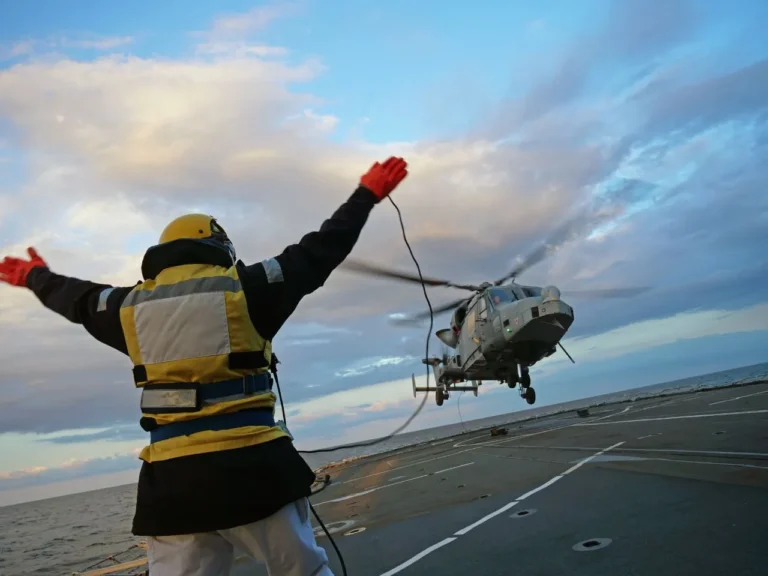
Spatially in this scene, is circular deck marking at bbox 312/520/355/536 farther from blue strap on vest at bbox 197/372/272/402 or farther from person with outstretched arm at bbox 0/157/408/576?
blue strap on vest at bbox 197/372/272/402

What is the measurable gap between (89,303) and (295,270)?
1.25 m

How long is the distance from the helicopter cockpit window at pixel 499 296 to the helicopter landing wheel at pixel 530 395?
472 centimetres

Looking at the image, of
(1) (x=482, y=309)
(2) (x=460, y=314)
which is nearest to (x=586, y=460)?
(1) (x=482, y=309)

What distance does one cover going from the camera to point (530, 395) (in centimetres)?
2300

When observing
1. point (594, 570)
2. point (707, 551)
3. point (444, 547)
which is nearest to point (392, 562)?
point (444, 547)

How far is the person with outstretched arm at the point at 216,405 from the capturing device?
7.80ft

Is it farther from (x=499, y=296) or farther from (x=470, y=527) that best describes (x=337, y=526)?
(x=499, y=296)

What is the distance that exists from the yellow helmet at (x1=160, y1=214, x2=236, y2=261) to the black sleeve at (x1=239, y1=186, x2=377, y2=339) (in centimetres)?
46

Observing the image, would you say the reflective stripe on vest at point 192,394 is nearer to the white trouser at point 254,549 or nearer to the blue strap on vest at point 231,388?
the blue strap on vest at point 231,388

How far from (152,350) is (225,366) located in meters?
0.40

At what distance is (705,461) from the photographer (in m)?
6.64

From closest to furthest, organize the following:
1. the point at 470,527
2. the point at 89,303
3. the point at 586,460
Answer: the point at 89,303
the point at 470,527
the point at 586,460

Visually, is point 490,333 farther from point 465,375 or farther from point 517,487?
point 517,487

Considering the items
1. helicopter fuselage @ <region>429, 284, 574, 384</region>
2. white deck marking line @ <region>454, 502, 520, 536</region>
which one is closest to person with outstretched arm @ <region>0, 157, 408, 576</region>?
white deck marking line @ <region>454, 502, 520, 536</region>
